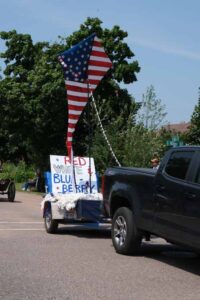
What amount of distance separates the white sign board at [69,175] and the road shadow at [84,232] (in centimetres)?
92

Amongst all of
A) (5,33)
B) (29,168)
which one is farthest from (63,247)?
(29,168)

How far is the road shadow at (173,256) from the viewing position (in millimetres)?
9452

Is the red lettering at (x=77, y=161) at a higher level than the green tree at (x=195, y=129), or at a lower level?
lower

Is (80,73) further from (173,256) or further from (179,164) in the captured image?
(179,164)

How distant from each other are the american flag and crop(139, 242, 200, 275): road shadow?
4079mm

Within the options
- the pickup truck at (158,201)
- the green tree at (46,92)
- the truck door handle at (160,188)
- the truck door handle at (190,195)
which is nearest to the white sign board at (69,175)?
the pickup truck at (158,201)

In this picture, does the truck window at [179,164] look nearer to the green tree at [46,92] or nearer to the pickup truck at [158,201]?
the pickup truck at [158,201]

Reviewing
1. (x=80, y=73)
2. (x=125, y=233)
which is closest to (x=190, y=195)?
(x=125, y=233)

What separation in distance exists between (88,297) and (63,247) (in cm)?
411

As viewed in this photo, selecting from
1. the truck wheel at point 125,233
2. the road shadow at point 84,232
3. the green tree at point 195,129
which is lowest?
the road shadow at point 84,232

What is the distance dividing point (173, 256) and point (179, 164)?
2.09 m

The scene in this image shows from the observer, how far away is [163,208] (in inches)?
360

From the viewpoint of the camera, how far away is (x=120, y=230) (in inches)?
413

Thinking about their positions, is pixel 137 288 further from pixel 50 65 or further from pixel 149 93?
pixel 50 65
